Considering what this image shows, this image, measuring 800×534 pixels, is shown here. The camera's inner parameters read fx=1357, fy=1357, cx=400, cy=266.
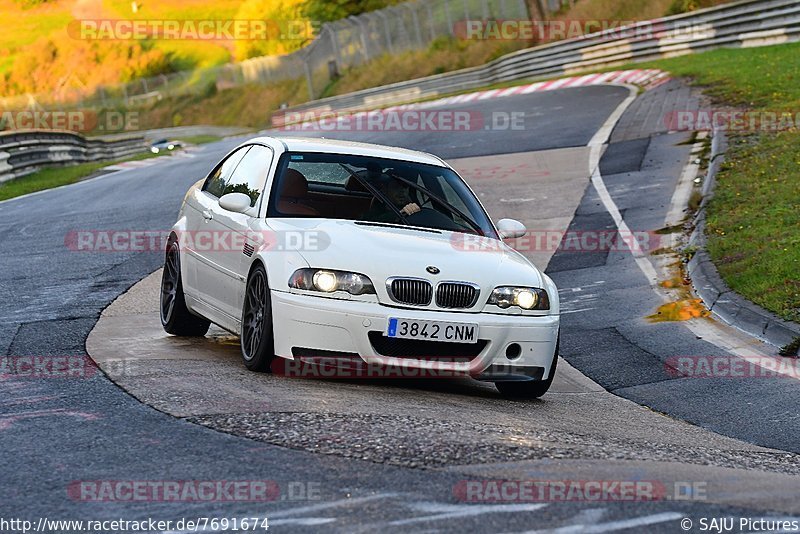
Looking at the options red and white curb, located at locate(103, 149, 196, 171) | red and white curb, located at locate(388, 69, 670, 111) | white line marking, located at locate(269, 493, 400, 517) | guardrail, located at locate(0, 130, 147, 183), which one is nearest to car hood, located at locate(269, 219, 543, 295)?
white line marking, located at locate(269, 493, 400, 517)

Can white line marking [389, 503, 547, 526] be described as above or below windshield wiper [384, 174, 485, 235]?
below

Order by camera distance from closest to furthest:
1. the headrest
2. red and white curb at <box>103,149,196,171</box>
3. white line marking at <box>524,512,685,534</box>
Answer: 1. white line marking at <box>524,512,685,534</box>
2. the headrest
3. red and white curb at <box>103,149,196,171</box>

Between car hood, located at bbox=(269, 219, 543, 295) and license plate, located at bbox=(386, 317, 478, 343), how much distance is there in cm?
27

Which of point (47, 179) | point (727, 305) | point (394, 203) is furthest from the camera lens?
point (47, 179)

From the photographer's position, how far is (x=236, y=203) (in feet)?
29.9

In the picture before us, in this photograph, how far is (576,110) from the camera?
30.6m

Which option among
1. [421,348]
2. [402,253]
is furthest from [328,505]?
[402,253]

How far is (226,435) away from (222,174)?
442 centimetres

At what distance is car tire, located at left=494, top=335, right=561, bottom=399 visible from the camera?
8680 millimetres

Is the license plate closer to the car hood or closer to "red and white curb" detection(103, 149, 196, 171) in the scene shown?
the car hood

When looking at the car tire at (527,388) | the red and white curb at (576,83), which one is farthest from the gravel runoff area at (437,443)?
the red and white curb at (576,83)

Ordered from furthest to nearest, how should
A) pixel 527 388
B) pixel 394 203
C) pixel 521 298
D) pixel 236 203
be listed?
1. pixel 394 203
2. pixel 236 203
3. pixel 527 388
4. pixel 521 298

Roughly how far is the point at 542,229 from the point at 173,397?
35.2ft

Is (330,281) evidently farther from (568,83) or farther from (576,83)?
(568,83)
